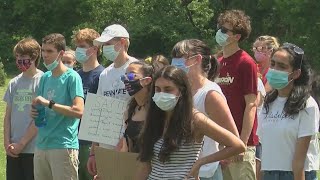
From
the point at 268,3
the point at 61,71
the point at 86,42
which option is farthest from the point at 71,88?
the point at 268,3

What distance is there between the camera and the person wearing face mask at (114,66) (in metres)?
6.48

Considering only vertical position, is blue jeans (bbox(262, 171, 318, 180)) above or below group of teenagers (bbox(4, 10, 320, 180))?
below

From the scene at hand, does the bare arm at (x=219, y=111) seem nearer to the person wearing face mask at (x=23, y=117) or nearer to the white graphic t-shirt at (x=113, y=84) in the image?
the white graphic t-shirt at (x=113, y=84)

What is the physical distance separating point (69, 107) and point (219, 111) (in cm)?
221

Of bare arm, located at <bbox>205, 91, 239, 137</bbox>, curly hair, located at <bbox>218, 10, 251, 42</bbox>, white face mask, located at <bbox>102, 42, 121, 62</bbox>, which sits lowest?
bare arm, located at <bbox>205, 91, 239, 137</bbox>

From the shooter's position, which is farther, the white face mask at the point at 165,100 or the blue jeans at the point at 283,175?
the blue jeans at the point at 283,175

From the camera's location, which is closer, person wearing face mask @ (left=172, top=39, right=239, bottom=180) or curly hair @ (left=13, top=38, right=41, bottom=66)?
person wearing face mask @ (left=172, top=39, right=239, bottom=180)

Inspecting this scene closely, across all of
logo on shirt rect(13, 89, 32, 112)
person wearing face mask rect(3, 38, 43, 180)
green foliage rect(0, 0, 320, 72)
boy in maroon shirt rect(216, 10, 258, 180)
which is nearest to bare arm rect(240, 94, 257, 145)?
boy in maroon shirt rect(216, 10, 258, 180)

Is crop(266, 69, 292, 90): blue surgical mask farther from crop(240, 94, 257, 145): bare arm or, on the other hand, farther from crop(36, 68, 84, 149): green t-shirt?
crop(36, 68, 84, 149): green t-shirt

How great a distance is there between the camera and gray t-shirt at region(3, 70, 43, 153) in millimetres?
7430

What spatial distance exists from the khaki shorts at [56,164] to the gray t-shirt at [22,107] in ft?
1.89

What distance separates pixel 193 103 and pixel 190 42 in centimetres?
70

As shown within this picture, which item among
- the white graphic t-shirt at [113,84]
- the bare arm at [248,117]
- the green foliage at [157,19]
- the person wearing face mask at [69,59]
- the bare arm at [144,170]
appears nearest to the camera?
the bare arm at [144,170]

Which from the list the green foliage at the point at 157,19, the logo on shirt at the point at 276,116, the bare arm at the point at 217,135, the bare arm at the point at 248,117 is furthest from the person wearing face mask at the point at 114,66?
the green foliage at the point at 157,19
